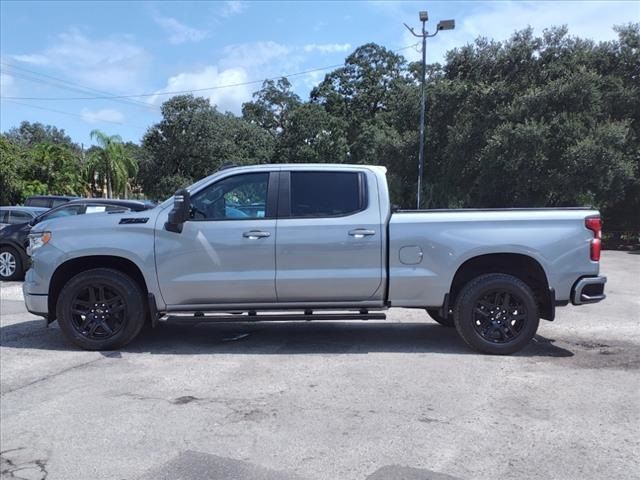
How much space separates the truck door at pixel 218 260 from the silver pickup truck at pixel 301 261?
0.04 ft

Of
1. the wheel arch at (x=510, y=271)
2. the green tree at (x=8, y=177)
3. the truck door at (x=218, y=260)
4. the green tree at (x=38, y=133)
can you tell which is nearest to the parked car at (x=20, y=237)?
the truck door at (x=218, y=260)

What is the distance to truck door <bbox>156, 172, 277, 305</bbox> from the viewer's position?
254 inches

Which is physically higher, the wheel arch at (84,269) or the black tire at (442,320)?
the wheel arch at (84,269)

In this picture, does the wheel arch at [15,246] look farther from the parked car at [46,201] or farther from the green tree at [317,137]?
the green tree at [317,137]

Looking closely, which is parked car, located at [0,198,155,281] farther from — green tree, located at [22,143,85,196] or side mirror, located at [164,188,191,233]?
green tree, located at [22,143,85,196]

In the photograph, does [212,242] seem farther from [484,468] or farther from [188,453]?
[484,468]

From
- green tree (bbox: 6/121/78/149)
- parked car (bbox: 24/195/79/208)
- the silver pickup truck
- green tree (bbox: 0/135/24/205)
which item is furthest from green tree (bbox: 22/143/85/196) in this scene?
green tree (bbox: 6/121/78/149)

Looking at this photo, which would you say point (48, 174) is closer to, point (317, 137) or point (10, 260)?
point (317, 137)

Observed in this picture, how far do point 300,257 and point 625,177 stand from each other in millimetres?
19105

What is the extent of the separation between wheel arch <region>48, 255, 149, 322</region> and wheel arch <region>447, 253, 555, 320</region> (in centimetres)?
346

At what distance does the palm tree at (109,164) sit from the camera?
4650 centimetres

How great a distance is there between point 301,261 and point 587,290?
10.1ft

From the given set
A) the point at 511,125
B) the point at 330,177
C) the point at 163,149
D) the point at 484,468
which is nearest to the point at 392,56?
the point at 163,149

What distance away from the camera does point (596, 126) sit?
2212 centimetres
